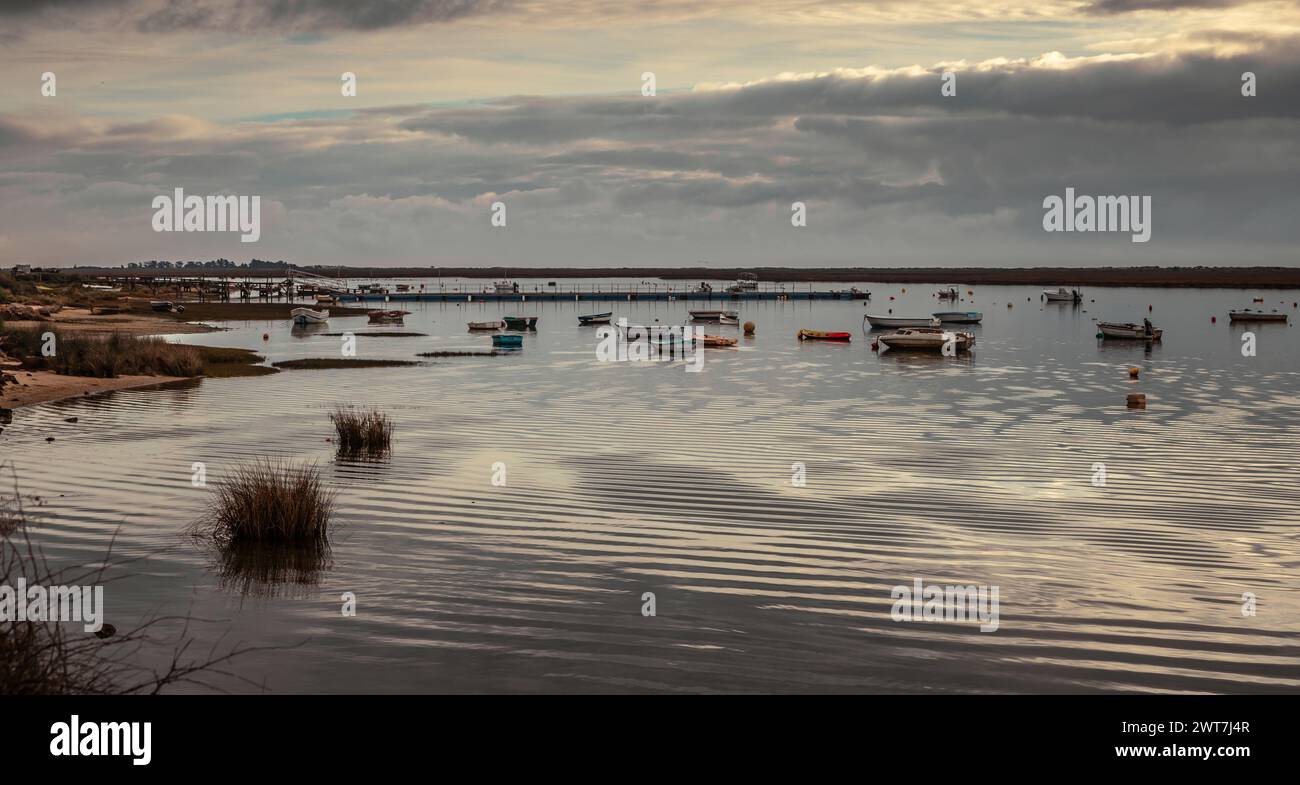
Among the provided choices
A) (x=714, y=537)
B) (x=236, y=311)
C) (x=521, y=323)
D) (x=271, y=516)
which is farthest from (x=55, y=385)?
(x=236, y=311)

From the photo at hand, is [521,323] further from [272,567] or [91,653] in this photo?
[91,653]

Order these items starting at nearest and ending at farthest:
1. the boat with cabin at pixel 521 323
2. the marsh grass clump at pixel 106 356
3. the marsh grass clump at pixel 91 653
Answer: the marsh grass clump at pixel 91 653, the marsh grass clump at pixel 106 356, the boat with cabin at pixel 521 323

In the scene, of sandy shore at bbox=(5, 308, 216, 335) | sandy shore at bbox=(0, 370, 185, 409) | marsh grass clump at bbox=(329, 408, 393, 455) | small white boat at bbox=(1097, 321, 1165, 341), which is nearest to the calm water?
marsh grass clump at bbox=(329, 408, 393, 455)

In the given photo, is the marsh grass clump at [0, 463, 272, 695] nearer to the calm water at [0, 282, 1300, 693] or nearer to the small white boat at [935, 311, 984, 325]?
the calm water at [0, 282, 1300, 693]

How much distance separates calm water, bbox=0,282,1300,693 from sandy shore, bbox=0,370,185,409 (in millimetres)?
1489

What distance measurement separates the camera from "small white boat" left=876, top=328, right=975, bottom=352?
86375mm

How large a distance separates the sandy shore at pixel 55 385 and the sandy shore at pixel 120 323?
26.7m

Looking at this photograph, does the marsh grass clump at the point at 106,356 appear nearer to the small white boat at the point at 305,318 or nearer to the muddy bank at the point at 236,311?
the small white boat at the point at 305,318

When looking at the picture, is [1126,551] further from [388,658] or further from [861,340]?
[861,340]

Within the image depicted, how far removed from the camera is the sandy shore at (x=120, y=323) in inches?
3115

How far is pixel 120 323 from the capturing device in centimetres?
8856

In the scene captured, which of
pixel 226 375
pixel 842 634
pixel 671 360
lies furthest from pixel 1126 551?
pixel 671 360

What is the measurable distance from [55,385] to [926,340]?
59.8 m

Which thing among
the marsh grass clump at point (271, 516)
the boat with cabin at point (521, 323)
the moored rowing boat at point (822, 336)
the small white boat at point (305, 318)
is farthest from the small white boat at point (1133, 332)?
the marsh grass clump at point (271, 516)
